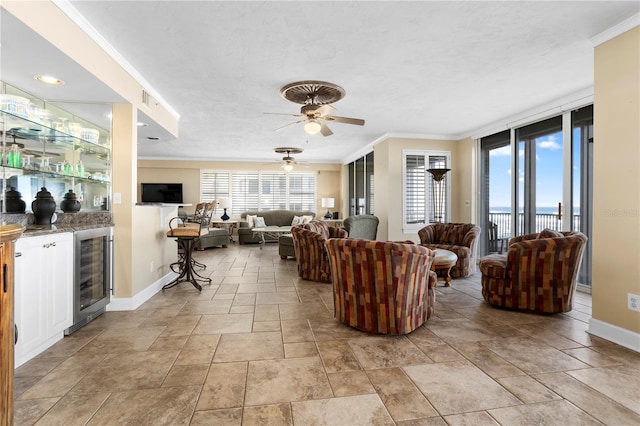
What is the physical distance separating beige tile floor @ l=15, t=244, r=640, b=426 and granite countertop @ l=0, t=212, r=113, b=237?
3.09 ft

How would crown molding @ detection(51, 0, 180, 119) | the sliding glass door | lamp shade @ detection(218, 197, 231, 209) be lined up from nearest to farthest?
crown molding @ detection(51, 0, 180, 119) < the sliding glass door < lamp shade @ detection(218, 197, 231, 209)

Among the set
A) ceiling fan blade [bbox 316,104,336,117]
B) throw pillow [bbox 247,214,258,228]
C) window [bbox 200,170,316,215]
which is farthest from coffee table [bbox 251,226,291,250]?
ceiling fan blade [bbox 316,104,336,117]

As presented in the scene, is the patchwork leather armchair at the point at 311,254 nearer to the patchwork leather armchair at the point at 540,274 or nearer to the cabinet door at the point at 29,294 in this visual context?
the patchwork leather armchair at the point at 540,274

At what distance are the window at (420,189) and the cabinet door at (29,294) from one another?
230 inches

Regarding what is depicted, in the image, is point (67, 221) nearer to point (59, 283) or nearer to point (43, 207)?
point (43, 207)

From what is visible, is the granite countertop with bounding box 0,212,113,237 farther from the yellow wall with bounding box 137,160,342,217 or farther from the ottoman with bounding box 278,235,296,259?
the yellow wall with bounding box 137,160,342,217

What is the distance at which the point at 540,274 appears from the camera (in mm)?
3297

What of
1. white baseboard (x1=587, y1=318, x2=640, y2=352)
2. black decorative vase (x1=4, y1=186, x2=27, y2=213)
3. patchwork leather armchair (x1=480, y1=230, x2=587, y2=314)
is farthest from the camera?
patchwork leather armchair (x1=480, y1=230, x2=587, y2=314)

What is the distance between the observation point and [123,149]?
358 cm

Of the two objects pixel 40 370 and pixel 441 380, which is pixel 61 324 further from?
pixel 441 380

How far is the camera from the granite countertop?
2752mm

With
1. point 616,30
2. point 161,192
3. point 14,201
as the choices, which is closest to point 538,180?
point 616,30

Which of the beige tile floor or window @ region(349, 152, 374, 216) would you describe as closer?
the beige tile floor

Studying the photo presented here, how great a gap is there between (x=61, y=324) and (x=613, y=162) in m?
4.79
